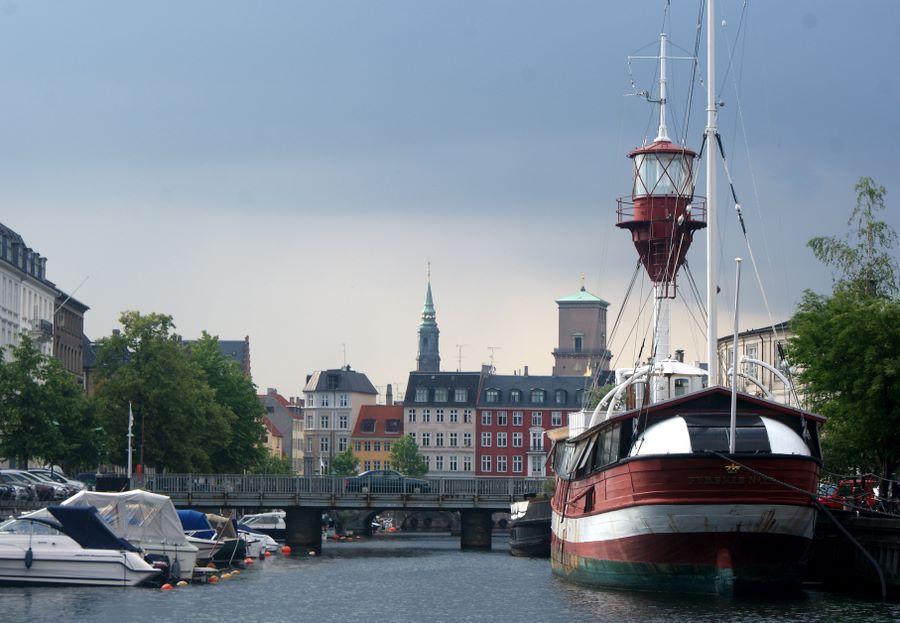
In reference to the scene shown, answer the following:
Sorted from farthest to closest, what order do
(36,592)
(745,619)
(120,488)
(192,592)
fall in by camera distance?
(120,488)
(192,592)
(36,592)
(745,619)

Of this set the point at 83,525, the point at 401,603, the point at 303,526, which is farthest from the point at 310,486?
the point at 401,603

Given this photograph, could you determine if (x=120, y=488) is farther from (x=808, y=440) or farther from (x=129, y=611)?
(x=808, y=440)

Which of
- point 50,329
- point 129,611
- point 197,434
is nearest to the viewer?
point 129,611

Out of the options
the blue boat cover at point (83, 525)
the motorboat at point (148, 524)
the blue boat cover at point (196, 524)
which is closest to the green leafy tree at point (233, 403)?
the blue boat cover at point (196, 524)

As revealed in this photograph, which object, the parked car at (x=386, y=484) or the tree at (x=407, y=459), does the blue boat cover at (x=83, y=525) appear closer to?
the parked car at (x=386, y=484)

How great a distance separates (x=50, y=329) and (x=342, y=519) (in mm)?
32760

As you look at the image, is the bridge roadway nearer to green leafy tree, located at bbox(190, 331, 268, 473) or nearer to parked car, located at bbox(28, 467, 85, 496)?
parked car, located at bbox(28, 467, 85, 496)

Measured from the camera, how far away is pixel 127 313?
11288cm

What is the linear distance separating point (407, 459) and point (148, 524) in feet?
430

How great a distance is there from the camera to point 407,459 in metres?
196

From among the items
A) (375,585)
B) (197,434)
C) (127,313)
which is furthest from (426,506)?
(375,585)

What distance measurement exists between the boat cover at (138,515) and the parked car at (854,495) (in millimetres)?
24124

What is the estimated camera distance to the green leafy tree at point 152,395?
109m

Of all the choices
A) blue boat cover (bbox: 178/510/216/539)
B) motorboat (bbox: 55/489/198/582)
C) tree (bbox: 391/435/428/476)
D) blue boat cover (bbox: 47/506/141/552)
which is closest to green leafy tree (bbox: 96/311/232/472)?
blue boat cover (bbox: 178/510/216/539)
